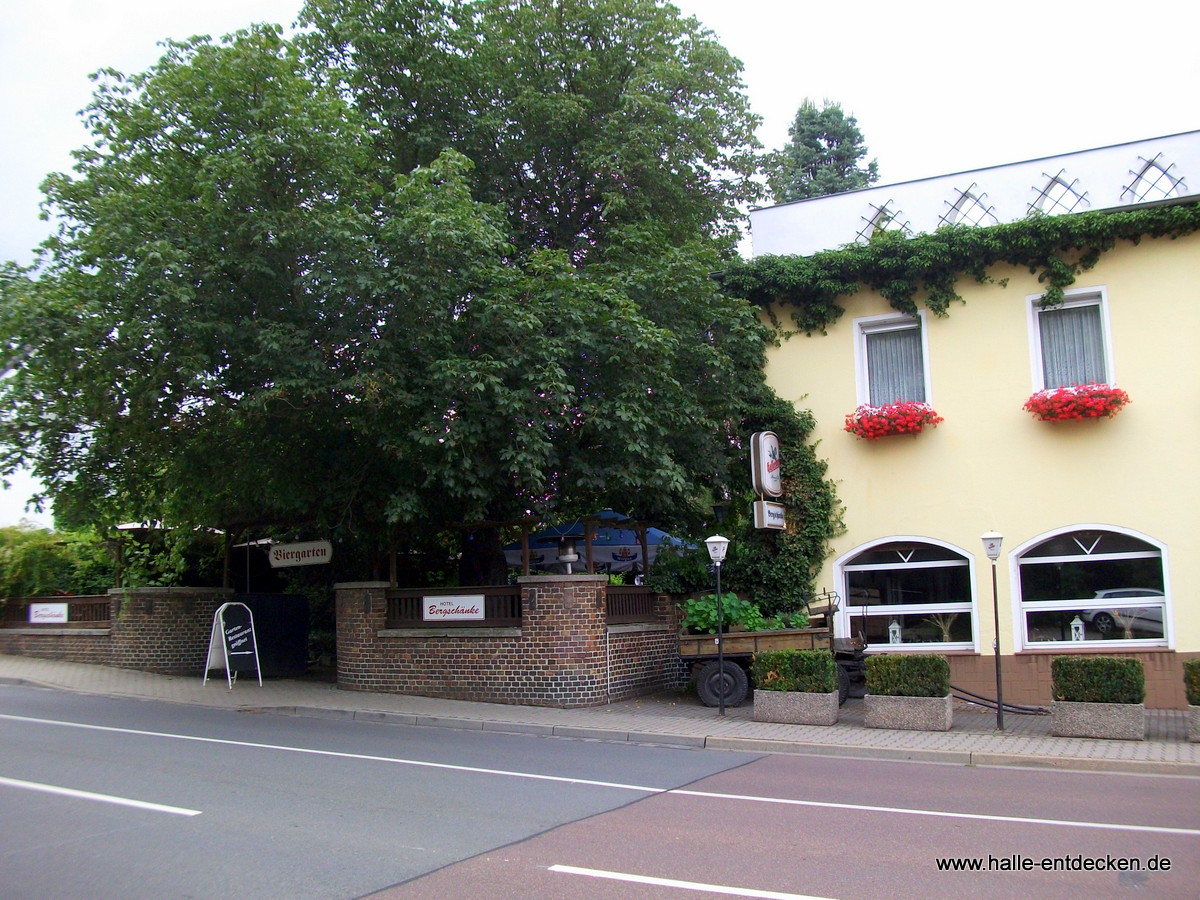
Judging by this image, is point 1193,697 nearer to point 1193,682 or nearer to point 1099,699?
point 1193,682

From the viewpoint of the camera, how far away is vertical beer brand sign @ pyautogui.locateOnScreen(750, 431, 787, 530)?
15.7 metres

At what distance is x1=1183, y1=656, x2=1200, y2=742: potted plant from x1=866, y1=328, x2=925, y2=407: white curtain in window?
6010 millimetres

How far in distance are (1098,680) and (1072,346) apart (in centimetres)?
576

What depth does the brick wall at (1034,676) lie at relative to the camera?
45.4ft

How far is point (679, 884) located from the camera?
5.82 meters

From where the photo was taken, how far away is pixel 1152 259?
14570 mm

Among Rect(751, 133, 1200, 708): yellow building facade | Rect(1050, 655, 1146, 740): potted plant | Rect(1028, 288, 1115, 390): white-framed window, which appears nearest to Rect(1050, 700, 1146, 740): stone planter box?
Rect(1050, 655, 1146, 740): potted plant

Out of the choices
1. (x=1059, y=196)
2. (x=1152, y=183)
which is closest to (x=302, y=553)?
(x=1059, y=196)

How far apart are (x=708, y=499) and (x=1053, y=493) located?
18.7 ft

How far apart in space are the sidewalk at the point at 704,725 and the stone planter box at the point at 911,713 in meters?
0.17

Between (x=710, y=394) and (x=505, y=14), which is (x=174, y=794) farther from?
(x=505, y=14)

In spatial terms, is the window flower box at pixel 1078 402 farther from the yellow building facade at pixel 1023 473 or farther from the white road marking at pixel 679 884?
the white road marking at pixel 679 884

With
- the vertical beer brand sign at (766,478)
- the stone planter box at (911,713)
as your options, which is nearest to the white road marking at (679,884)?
Answer: the stone planter box at (911,713)

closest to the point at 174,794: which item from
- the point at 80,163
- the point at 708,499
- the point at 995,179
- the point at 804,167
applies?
the point at 80,163
